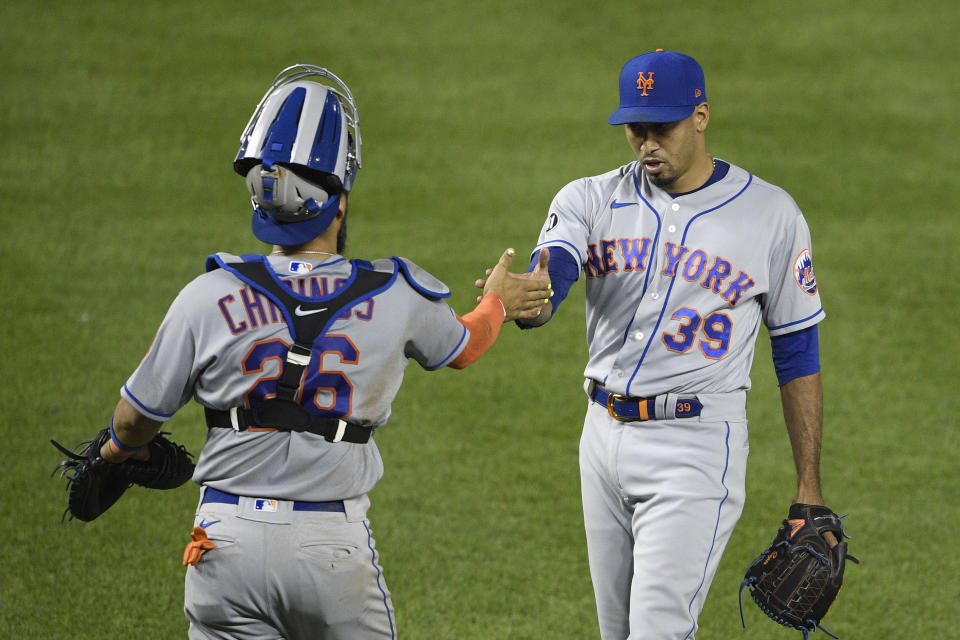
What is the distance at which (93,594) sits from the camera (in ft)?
17.9

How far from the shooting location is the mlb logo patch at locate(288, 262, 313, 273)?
300 cm

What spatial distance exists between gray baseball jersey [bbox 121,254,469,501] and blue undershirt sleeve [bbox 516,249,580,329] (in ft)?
2.67

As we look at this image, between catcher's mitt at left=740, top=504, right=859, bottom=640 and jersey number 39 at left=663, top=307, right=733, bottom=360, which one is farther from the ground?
jersey number 39 at left=663, top=307, right=733, bottom=360

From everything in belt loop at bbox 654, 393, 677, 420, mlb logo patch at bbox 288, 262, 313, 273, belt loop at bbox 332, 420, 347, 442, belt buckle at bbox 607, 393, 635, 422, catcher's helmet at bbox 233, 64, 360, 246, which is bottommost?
belt buckle at bbox 607, 393, 635, 422

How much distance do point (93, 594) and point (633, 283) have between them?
124 inches

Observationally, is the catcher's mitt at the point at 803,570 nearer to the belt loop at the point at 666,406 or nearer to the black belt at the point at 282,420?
the belt loop at the point at 666,406

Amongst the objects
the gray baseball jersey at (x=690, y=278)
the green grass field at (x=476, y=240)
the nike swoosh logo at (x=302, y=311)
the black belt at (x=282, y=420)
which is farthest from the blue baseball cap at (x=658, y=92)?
the green grass field at (x=476, y=240)

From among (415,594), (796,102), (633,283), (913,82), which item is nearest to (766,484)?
(415,594)

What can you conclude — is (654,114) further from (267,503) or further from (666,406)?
(267,503)

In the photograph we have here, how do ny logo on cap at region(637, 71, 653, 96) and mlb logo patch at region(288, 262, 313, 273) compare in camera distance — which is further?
ny logo on cap at region(637, 71, 653, 96)

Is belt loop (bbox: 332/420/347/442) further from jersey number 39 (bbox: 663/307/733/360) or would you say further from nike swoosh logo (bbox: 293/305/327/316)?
jersey number 39 (bbox: 663/307/733/360)

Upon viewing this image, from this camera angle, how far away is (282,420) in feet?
9.59

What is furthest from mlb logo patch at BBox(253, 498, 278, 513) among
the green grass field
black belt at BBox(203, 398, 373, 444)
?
the green grass field

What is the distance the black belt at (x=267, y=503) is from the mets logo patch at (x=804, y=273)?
1.72m
